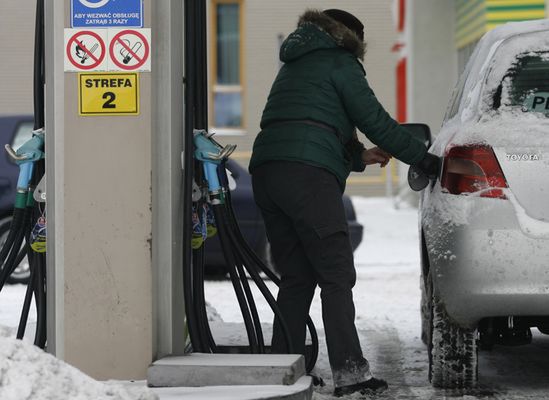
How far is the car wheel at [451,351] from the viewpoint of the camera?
6.45 m

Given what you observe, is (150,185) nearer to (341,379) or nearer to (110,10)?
(110,10)

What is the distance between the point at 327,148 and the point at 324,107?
190 millimetres

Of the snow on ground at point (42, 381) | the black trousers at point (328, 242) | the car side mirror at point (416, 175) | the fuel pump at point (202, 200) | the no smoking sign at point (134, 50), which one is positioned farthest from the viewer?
the car side mirror at point (416, 175)

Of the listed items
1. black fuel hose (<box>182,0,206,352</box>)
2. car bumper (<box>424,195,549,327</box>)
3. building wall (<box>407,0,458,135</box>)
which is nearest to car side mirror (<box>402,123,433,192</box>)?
car bumper (<box>424,195,549,327</box>)

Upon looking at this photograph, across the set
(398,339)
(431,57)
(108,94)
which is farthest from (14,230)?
(431,57)

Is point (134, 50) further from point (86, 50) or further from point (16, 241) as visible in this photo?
point (16, 241)

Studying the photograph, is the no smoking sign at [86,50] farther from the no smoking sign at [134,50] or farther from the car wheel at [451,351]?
the car wheel at [451,351]

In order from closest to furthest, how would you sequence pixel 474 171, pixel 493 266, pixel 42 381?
pixel 42 381, pixel 493 266, pixel 474 171

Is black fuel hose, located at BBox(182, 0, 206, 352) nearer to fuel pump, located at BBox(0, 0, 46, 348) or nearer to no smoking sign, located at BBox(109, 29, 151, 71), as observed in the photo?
no smoking sign, located at BBox(109, 29, 151, 71)

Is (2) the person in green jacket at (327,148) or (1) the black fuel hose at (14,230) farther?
(2) the person in green jacket at (327,148)

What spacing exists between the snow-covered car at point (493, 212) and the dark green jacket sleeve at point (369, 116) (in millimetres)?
172

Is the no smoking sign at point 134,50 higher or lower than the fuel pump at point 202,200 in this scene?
higher

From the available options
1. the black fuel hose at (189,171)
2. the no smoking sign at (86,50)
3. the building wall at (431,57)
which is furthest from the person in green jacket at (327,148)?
the building wall at (431,57)

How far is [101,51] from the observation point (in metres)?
6.01
